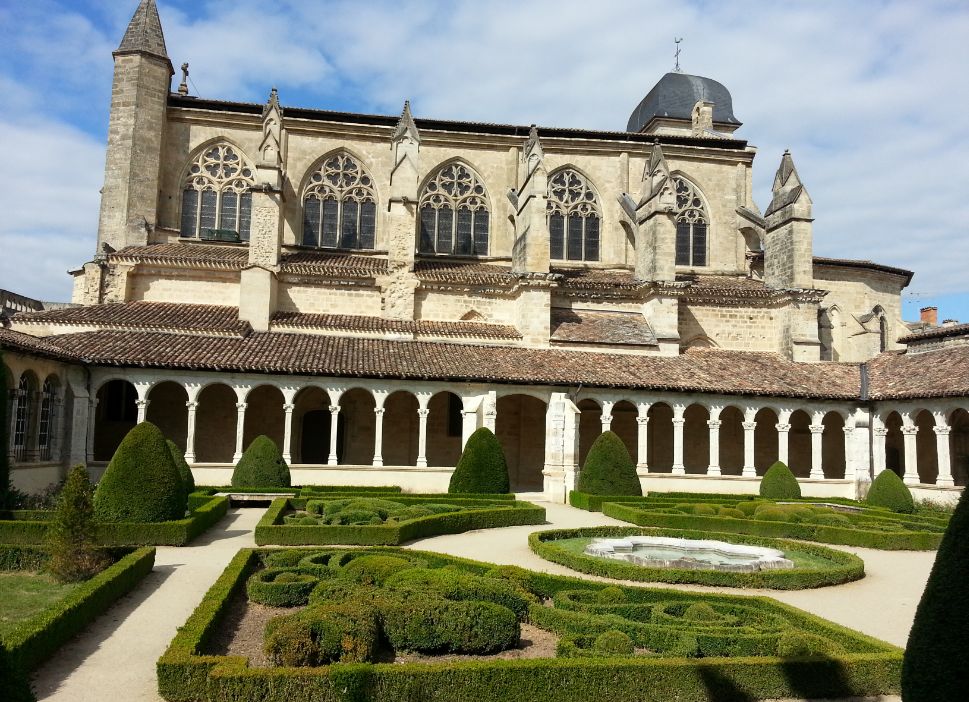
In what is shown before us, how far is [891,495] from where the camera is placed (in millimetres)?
20516

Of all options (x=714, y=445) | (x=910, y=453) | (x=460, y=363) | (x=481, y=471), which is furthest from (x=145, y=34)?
(x=910, y=453)

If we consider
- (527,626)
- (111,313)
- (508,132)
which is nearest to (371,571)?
(527,626)

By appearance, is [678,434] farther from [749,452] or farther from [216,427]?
[216,427]

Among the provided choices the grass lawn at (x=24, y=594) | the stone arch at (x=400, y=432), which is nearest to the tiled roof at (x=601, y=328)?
the stone arch at (x=400, y=432)

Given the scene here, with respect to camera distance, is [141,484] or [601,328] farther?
[601,328]

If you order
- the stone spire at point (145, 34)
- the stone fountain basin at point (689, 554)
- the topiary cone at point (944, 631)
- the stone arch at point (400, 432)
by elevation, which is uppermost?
the stone spire at point (145, 34)

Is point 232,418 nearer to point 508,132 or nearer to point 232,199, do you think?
point 232,199

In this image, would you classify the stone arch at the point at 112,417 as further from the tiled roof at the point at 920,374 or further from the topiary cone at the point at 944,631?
the tiled roof at the point at 920,374

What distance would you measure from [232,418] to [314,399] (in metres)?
2.75

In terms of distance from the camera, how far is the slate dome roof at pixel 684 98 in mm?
40625

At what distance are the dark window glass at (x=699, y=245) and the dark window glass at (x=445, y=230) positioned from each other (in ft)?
35.6

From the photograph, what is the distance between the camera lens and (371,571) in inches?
Result: 385

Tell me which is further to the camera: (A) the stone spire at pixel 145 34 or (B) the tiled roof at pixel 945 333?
(A) the stone spire at pixel 145 34

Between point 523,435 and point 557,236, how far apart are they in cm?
1029
